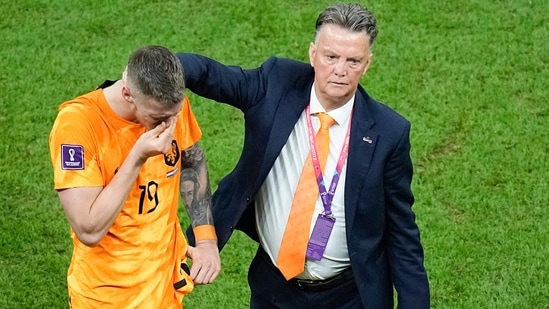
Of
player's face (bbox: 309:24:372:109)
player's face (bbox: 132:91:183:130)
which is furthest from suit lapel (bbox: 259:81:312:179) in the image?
player's face (bbox: 132:91:183:130)

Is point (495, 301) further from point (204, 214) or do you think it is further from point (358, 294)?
point (204, 214)

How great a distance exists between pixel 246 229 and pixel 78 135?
115 centimetres

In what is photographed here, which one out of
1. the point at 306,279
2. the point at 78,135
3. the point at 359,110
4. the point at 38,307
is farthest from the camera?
the point at 38,307

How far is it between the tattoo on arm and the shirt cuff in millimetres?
20

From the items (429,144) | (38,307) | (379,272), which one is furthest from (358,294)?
(429,144)

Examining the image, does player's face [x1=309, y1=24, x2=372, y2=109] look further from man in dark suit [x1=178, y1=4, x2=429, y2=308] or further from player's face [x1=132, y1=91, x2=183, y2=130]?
player's face [x1=132, y1=91, x2=183, y2=130]

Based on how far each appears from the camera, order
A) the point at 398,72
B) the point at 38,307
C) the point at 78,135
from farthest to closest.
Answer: the point at 398,72 < the point at 38,307 < the point at 78,135

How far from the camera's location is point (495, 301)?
622cm

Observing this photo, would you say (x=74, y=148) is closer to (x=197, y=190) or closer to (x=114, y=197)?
(x=114, y=197)

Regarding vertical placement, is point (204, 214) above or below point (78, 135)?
below

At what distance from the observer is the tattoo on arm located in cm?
450

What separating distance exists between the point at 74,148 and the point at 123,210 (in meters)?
0.34

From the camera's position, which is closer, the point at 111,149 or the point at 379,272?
the point at 111,149

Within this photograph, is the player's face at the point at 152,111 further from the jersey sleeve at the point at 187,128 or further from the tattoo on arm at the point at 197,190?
the tattoo on arm at the point at 197,190
